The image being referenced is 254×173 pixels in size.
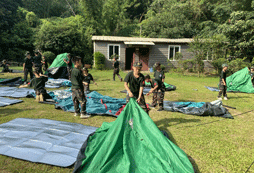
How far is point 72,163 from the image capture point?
3344 millimetres

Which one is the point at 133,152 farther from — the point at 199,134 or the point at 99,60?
the point at 99,60

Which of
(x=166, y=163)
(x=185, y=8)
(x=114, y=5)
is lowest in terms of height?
(x=166, y=163)

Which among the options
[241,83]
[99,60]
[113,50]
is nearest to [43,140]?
[241,83]

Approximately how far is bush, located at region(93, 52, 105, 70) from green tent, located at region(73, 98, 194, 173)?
16560 mm

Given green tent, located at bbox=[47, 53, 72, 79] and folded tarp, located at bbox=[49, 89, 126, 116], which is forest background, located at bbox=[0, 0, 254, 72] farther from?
folded tarp, located at bbox=[49, 89, 126, 116]

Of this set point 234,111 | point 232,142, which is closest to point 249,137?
point 232,142

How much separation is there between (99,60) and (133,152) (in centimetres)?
1734

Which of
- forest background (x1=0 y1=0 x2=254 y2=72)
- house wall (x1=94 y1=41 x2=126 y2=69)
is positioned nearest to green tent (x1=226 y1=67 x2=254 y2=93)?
forest background (x1=0 y1=0 x2=254 y2=72)

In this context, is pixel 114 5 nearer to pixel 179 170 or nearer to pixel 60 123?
pixel 60 123

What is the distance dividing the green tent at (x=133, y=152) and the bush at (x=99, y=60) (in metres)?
16.6

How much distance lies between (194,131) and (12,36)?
30715mm

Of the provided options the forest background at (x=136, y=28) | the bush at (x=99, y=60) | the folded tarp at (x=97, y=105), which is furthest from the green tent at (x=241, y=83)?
the bush at (x=99, y=60)

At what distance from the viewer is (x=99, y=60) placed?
19.8 metres

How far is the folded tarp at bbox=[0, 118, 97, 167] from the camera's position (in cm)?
352
